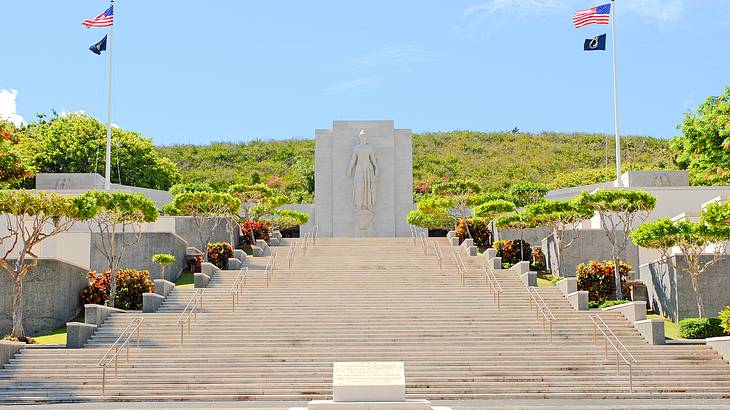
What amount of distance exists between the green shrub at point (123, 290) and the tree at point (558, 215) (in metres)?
12.9

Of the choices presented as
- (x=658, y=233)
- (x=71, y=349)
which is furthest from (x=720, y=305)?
(x=71, y=349)

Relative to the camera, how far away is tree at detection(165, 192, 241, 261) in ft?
94.1

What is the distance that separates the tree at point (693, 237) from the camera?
20.7m

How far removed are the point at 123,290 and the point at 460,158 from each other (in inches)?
2120

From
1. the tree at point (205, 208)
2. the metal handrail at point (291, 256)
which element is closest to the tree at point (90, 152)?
the tree at point (205, 208)

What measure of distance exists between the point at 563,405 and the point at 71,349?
458 inches

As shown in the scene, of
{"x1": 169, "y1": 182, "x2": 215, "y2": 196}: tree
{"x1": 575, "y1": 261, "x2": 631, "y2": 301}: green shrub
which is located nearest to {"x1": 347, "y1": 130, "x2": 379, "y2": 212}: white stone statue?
{"x1": 169, "y1": 182, "x2": 215, "y2": 196}: tree

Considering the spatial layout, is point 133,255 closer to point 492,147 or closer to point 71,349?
point 71,349

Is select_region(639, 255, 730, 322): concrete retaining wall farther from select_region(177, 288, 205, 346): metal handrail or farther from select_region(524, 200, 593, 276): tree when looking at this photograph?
select_region(177, 288, 205, 346): metal handrail

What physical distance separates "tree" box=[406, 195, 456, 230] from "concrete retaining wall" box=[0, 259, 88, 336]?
15462mm

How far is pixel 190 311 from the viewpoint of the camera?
72.3 feet

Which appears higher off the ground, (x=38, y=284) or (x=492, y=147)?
(x=492, y=147)

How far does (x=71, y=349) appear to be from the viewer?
18.9 meters

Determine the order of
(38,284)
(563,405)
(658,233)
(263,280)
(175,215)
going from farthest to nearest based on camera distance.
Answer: (175,215) < (263,280) < (38,284) < (658,233) < (563,405)
